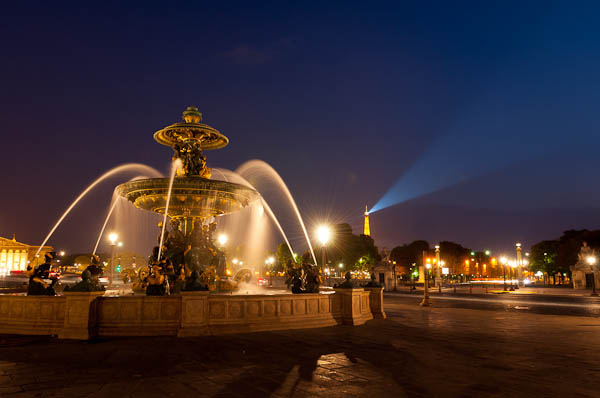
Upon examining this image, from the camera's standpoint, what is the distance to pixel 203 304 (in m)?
11.7

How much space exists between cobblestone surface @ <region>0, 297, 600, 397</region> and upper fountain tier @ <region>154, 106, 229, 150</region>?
12.5 meters

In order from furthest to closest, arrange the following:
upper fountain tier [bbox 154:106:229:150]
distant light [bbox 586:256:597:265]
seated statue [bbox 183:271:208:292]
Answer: distant light [bbox 586:256:597:265]
upper fountain tier [bbox 154:106:229:150]
seated statue [bbox 183:271:208:292]

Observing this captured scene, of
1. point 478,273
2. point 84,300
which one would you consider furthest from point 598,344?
point 478,273

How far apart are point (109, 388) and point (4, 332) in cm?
811

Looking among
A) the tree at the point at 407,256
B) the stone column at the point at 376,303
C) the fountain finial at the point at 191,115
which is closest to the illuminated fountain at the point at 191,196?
the fountain finial at the point at 191,115

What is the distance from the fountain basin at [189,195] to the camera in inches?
712

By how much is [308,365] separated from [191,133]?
1609cm

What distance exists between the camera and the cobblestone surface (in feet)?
21.1

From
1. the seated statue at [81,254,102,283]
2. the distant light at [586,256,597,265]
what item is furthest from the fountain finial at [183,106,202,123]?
the distant light at [586,256,597,265]

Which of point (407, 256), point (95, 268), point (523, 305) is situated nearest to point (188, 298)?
point (95, 268)

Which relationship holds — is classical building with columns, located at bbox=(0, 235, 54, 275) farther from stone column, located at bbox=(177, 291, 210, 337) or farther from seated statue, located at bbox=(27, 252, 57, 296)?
stone column, located at bbox=(177, 291, 210, 337)

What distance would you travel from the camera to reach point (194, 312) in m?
11.6

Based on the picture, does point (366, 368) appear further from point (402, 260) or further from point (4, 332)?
point (402, 260)

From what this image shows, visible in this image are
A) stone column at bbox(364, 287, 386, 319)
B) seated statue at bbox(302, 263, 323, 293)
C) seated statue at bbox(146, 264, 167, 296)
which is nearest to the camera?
seated statue at bbox(146, 264, 167, 296)
